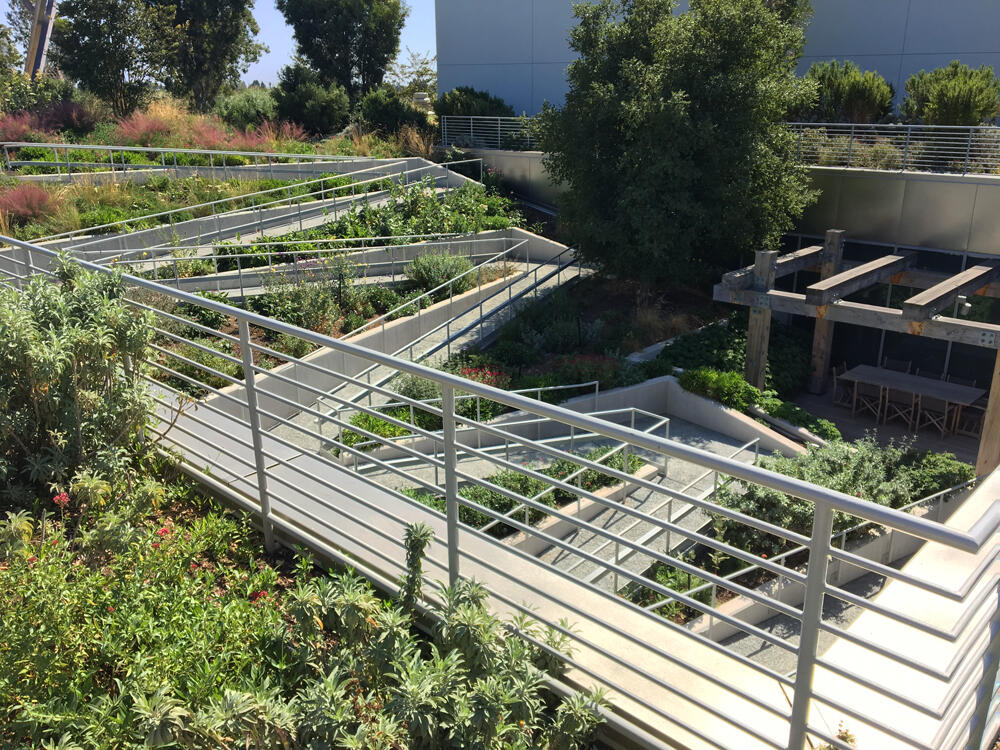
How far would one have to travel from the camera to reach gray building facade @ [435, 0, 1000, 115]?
67.4 ft

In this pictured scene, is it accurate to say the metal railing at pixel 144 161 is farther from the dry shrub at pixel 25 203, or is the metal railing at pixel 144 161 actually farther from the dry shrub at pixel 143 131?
the dry shrub at pixel 25 203

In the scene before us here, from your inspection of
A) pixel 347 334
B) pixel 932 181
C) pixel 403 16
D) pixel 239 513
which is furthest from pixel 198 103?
pixel 239 513

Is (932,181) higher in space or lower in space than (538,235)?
higher

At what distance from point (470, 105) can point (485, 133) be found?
4.96 feet

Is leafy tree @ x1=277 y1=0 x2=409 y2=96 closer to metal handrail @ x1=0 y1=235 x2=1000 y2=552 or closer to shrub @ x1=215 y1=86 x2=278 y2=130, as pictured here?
shrub @ x1=215 y1=86 x2=278 y2=130

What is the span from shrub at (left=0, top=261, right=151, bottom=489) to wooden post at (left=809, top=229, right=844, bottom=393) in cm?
1515

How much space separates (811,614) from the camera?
2.16 m

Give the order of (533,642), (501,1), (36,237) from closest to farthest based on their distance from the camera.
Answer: (533,642) → (36,237) → (501,1)

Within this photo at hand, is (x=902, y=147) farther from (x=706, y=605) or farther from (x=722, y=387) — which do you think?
(x=706, y=605)

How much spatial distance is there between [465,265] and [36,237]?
8894mm

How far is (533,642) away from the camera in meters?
2.96

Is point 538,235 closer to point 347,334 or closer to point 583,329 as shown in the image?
point 583,329

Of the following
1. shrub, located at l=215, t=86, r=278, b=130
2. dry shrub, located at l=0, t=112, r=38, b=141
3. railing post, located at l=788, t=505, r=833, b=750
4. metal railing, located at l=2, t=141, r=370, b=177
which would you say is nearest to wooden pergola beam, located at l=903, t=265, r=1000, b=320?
railing post, located at l=788, t=505, r=833, b=750

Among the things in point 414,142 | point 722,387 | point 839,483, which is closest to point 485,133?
point 414,142
